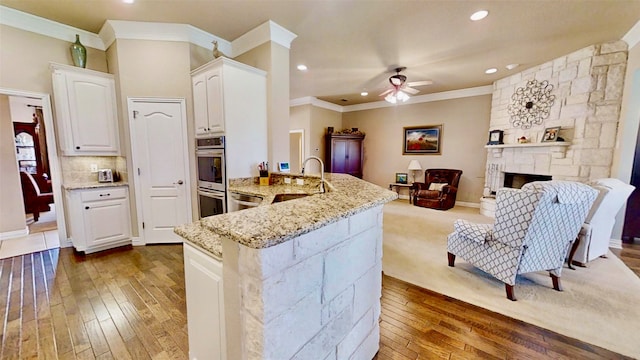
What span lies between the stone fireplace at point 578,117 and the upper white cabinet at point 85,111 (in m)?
6.66

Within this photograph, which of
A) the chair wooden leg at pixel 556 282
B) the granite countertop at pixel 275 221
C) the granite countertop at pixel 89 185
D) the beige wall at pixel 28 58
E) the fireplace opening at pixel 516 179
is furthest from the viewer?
the fireplace opening at pixel 516 179

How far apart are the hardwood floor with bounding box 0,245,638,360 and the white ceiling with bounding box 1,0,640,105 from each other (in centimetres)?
287

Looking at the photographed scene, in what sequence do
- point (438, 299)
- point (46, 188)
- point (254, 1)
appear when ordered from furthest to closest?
1. point (46, 188)
2. point (254, 1)
3. point (438, 299)

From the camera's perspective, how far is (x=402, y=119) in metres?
7.00

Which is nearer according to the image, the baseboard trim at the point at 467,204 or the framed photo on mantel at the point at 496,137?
the framed photo on mantel at the point at 496,137

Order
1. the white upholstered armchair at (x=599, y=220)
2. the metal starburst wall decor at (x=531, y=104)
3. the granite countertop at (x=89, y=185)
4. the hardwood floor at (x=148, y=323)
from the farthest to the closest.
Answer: the metal starburst wall decor at (x=531, y=104) < the granite countertop at (x=89, y=185) < the white upholstered armchair at (x=599, y=220) < the hardwood floor at (x=148, y=323)

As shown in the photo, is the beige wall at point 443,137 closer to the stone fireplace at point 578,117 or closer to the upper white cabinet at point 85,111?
the stone fireplace at point 578,117

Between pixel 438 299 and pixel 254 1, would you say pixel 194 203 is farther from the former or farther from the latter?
pixel 438 299

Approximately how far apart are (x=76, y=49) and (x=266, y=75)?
241 centimetres

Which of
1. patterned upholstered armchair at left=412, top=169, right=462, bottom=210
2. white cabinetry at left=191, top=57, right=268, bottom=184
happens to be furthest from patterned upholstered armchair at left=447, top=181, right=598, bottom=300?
patterned upholstered armchair at left=412, top=169, right=462, bottom=210

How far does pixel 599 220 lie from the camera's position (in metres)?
2.85

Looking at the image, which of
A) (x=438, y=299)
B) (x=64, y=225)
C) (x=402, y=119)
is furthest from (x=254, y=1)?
(x=402, y=119)

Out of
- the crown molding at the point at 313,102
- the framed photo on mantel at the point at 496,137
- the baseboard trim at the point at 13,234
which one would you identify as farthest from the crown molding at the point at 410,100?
the baseboard trim at the point at 13,234

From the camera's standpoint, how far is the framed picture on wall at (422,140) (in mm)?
6520
